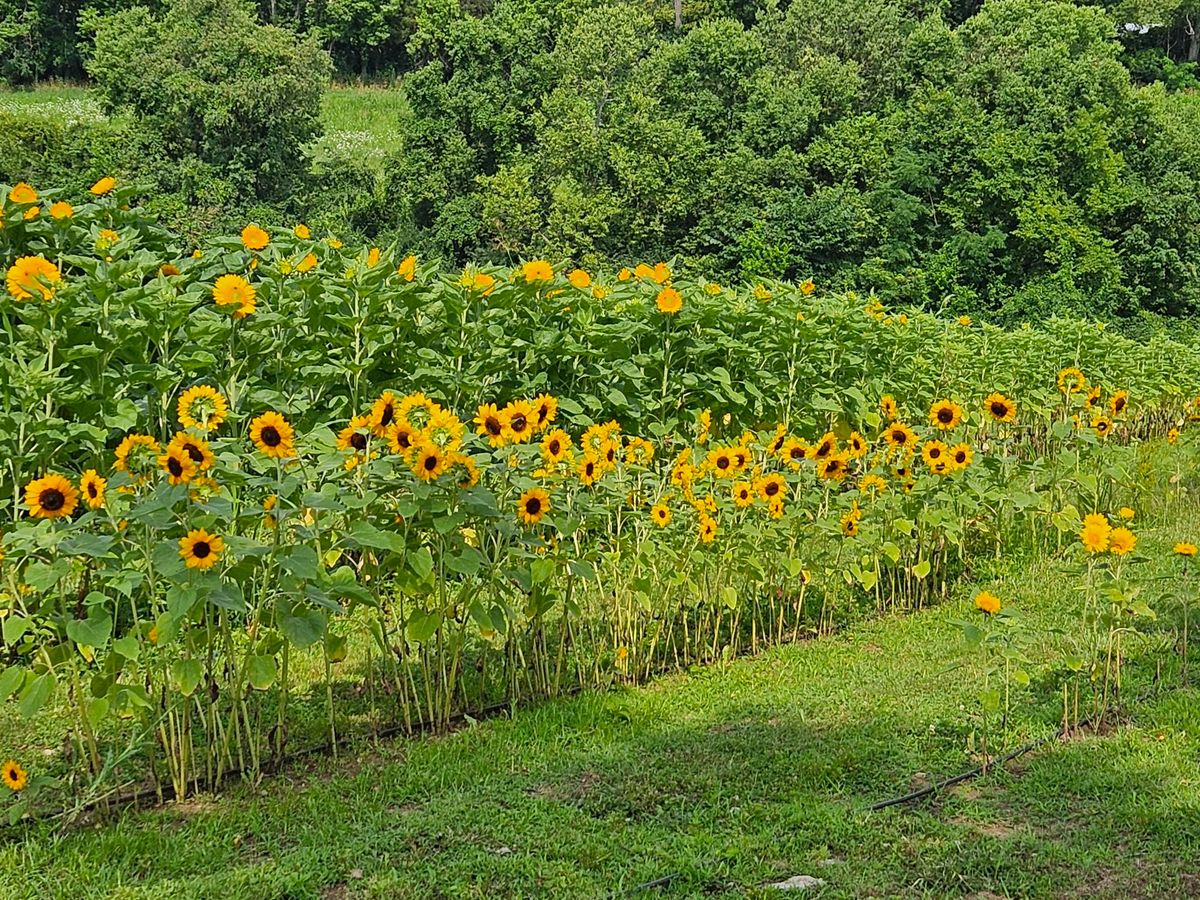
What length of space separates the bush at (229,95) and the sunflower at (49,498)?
1821 cm

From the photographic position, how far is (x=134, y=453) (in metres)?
2.88

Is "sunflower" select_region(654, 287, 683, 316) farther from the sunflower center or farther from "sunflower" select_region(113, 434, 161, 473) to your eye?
the sunflower center

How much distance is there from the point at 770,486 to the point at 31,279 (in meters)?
2.36

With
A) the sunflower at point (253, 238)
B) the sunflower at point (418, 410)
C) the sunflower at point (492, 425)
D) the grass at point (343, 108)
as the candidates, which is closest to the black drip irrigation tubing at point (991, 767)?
the sunflower at point (492, 425)

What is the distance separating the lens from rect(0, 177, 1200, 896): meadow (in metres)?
2.63

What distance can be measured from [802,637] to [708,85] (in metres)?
17.3

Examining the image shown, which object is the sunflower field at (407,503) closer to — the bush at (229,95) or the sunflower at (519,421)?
the sunflower at (519,421)

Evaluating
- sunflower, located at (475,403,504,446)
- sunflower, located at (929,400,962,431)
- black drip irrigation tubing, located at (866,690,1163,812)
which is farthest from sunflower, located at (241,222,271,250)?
black drip irrigation tubing, located at (866,690,1163,812)

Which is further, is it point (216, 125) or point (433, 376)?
point (216, 125)

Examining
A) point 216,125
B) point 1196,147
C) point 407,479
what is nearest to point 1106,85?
point 1196,147

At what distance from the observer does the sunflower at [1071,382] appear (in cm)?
662

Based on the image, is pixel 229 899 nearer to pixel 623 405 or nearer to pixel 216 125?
pixel 623 405

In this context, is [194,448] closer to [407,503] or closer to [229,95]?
[407,503]

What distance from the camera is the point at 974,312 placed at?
18.5 metres
